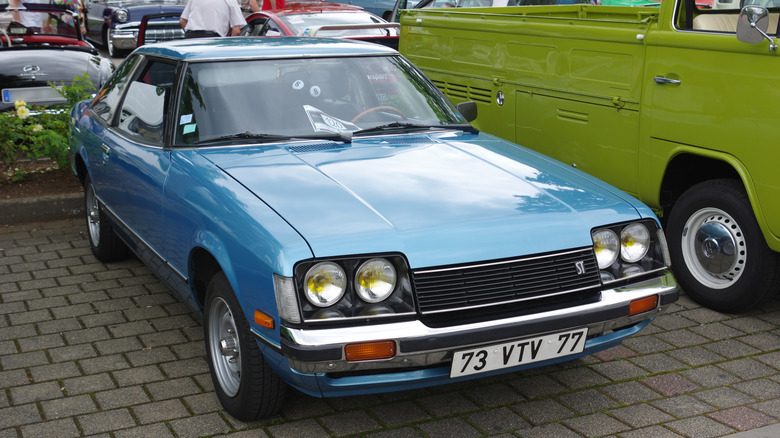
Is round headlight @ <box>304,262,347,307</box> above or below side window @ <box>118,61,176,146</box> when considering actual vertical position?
below

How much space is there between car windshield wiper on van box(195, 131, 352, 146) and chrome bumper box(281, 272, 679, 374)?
1.50m

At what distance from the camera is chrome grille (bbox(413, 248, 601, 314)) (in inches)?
125

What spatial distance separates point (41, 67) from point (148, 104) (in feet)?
13.8

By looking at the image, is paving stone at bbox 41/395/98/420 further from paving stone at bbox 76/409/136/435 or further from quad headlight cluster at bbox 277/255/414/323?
quad headlight cluster at bbox 277/255/414/323

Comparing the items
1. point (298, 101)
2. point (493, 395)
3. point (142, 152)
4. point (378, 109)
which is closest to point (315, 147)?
point (298, 101)

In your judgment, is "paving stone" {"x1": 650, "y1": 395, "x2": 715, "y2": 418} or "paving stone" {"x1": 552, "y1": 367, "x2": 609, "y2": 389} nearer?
"paving stone" {"x1": 650, "y1": 395, "x2": 715, "y2": 418}

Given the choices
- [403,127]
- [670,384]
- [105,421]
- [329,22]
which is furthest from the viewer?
[329,22]

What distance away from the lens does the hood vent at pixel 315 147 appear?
13.9 feet

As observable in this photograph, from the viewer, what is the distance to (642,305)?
3.56 m

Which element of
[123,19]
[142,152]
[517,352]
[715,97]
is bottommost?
[517,352]

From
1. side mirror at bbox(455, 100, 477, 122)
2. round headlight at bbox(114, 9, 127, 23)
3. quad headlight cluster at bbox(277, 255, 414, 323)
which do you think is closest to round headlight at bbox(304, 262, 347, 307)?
quad headlight cluster at bbox(277, 255, 414, 323)

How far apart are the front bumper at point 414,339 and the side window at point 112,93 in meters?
2.84

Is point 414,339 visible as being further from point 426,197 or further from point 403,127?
point 403,127

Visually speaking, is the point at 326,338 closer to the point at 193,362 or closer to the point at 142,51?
the point at 193,362
